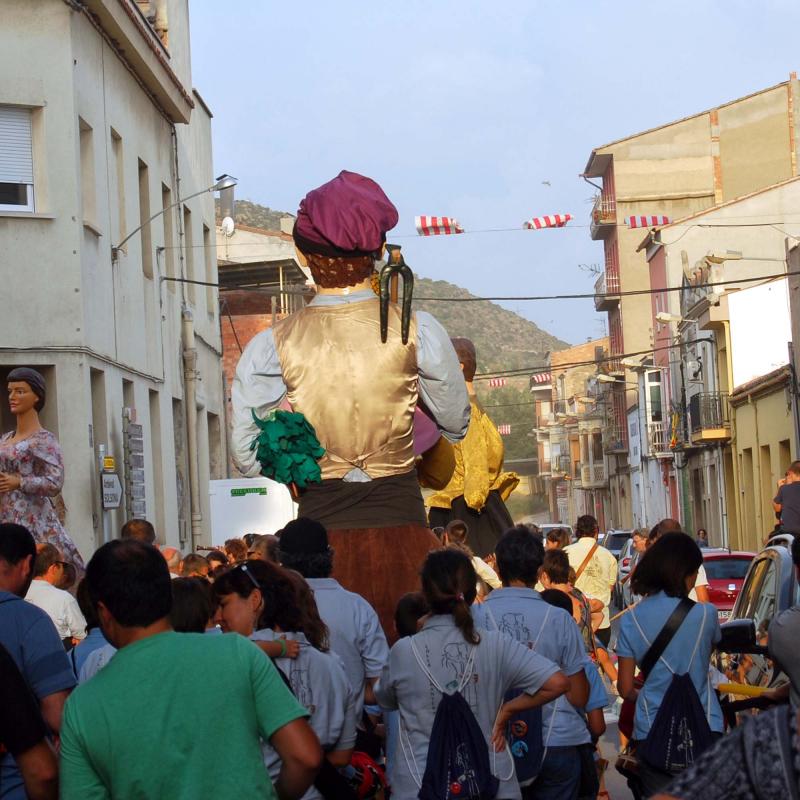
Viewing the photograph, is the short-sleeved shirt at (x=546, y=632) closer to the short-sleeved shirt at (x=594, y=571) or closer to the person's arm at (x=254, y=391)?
the person's arm at (x=254, y=391)

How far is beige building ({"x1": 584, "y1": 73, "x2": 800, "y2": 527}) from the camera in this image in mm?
66062

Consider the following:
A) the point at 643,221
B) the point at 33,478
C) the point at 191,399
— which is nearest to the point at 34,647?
the point at 33,478

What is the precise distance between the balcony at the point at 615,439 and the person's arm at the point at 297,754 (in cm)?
7836

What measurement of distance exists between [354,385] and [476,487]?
3.04m

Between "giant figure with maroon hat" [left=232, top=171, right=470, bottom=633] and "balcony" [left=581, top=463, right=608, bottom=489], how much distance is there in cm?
8740

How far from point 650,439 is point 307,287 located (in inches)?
1354

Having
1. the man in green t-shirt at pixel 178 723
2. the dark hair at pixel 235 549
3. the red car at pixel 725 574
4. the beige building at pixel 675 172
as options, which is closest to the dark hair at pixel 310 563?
the man in green t-shirt at pixel 178 723

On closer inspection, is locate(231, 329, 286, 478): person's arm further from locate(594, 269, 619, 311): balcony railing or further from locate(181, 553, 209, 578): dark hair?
locate(594, 269, 619, 311): balcony railing

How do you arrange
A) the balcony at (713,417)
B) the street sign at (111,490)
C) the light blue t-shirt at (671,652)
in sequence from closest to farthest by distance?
the light blue t-shirt at (671,652)
the street sign at (111,490)
the balcony at (713,417)

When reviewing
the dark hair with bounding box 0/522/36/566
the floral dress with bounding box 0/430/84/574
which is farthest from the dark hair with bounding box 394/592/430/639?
the floral dress with bounding box 0/430/84/574

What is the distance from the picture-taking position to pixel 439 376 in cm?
775

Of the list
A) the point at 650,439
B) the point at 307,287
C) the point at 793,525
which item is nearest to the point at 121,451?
the point at 793,525

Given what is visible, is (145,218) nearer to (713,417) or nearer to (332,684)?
(332,684)

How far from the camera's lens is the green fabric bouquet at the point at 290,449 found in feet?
24.8
